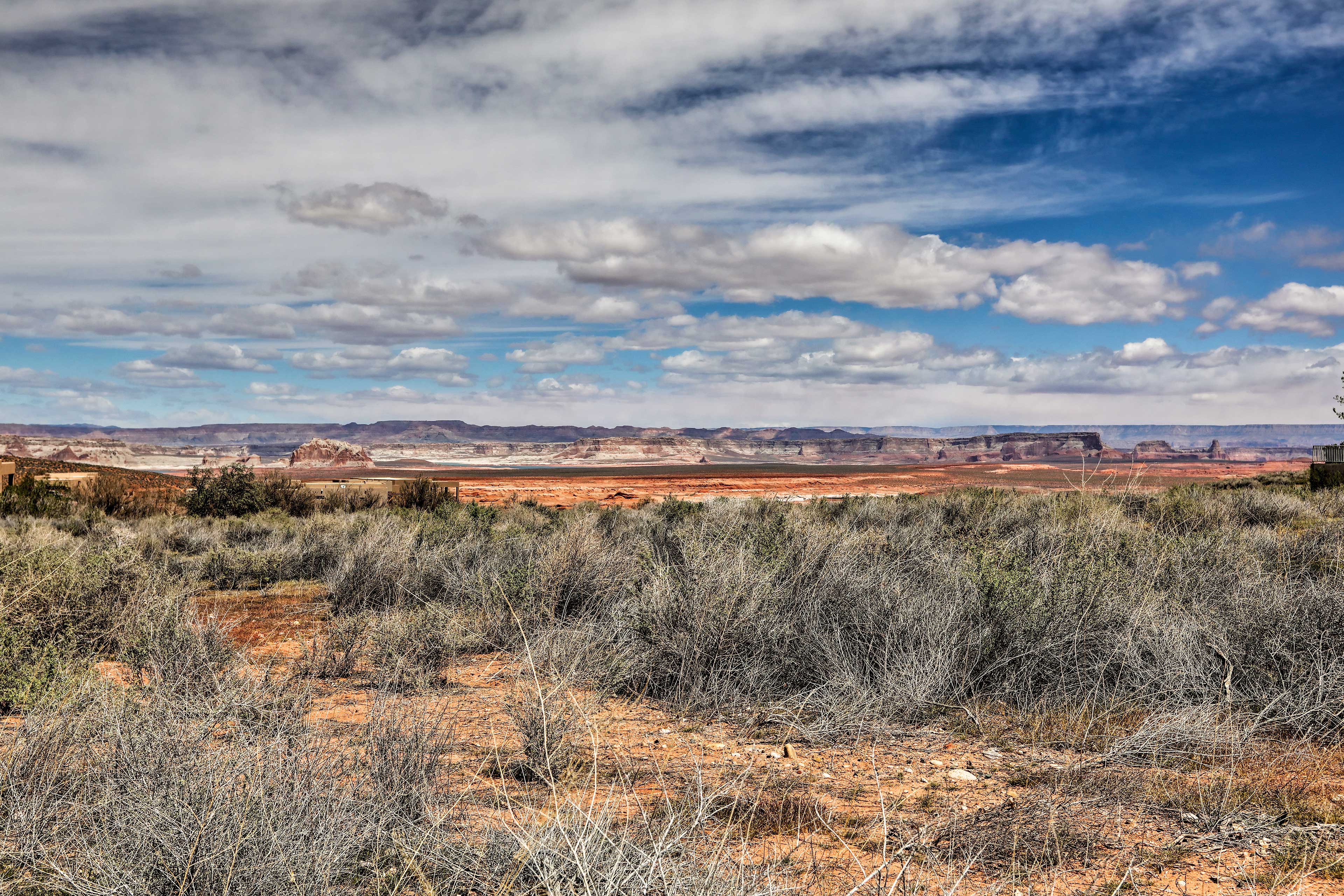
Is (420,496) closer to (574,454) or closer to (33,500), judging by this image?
(33,500)

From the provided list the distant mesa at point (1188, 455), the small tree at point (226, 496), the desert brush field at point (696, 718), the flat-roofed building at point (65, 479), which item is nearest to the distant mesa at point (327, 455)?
the flat-roofed building at point (65, 479)

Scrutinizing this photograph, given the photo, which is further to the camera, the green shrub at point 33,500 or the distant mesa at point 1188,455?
the distant mesa at point 1188,455

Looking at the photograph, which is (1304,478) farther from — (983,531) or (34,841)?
(34,841)

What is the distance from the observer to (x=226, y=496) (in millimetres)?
22781

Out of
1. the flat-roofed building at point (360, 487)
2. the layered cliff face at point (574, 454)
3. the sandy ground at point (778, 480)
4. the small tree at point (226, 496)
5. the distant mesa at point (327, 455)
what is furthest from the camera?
the layered cliff face at point (574, 454)

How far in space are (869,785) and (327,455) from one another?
466 feet

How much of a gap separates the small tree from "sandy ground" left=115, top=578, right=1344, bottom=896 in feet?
58.8

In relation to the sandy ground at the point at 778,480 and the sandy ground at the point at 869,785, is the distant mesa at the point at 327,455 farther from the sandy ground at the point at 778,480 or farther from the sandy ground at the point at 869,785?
the sandy ground at the point at 869,785

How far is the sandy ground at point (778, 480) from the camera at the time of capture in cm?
4178

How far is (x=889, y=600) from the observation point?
23.4 ft

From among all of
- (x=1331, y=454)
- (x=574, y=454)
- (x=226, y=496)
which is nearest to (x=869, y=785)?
(x=226, y=496)

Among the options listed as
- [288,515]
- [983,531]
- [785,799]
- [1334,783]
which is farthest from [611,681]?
[288,515]

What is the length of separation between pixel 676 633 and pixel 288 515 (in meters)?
18.1

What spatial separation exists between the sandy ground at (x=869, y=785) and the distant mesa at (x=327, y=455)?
13615 centimetres
